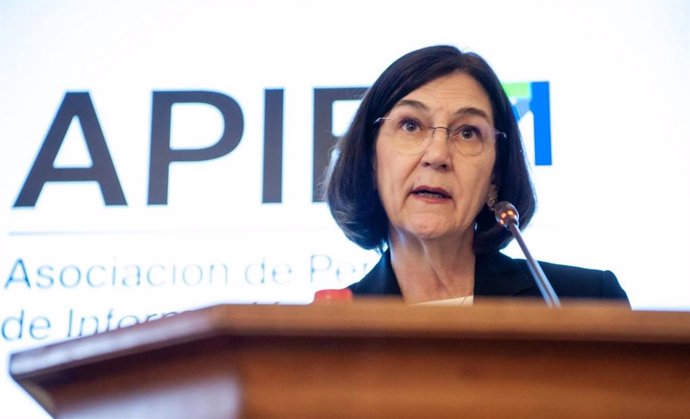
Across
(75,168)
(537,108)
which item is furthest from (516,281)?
(75,168)

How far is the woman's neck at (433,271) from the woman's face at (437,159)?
0.03 metres

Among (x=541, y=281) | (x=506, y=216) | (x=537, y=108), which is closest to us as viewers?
(x=541, y=281)

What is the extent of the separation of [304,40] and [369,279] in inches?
46.9

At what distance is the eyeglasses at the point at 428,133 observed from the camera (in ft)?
6.97

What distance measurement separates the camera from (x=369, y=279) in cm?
218

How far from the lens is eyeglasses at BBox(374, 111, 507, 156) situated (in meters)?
2.12

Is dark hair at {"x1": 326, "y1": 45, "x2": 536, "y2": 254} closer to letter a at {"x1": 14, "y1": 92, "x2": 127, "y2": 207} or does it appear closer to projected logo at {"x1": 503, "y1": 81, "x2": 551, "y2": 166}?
projected logo at {"x1": 503, "y1": 81, "x2": 551, "y2": 166}

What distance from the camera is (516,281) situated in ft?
6.87

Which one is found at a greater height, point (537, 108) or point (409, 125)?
point (537, 108)

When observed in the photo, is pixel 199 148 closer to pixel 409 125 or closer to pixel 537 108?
pixel 537 108

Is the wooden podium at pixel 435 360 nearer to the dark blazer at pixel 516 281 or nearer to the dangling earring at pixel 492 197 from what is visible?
the dark blazer at pixel 516 281

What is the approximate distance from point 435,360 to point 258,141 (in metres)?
2.09

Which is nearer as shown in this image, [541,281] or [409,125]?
[541,281]

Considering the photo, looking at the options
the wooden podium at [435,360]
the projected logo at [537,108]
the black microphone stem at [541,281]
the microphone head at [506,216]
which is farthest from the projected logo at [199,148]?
the wooden podium at [435,360]
